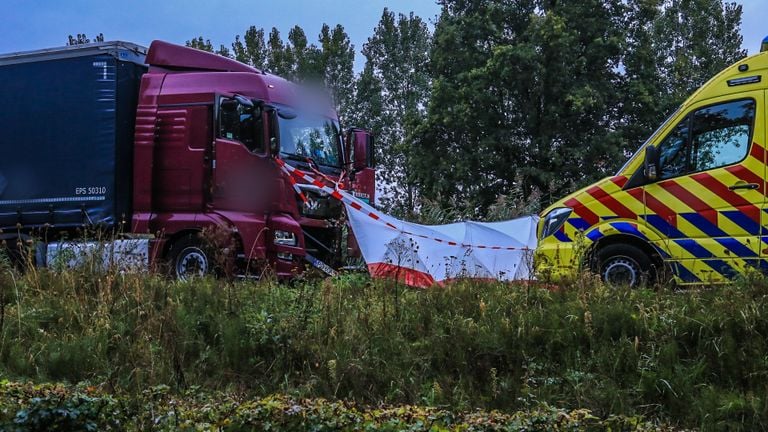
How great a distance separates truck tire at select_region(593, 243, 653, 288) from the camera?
7.68 m

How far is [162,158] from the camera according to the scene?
32.0ft

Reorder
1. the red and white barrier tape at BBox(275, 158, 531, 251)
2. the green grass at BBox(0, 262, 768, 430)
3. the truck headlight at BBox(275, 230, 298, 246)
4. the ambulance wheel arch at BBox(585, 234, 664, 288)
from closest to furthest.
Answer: the green grass at BBox(0, 262, 768, 430)
the ambulance wheel arch at BBox(585, 234, 664, 288)
the truck headlight at BBox(275, 230, 298, 246)
the red and white barrier tape at BBox(275, 158, 531, 251)

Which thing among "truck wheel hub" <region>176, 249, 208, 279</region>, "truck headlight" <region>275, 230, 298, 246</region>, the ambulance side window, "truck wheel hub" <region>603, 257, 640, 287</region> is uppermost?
the ambulance side window

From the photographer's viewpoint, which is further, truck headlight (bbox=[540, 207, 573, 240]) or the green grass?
truck headlight (bbox=[540, 207, 573, 240])

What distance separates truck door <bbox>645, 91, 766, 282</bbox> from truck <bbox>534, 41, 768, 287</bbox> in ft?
0.03

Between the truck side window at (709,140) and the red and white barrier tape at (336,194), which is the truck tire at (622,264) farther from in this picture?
the red and white barrier tape at (336,194)

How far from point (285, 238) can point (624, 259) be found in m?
4.46

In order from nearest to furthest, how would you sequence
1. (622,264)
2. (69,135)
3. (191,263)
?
(622,264)
(191,263)
(69,135)

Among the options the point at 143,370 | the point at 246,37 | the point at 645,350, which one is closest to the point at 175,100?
the point at 143,370

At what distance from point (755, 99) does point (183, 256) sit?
A: 7.63 metres

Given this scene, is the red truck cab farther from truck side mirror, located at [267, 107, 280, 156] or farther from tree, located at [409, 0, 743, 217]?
tree, located at [409, 0, 743, 217]

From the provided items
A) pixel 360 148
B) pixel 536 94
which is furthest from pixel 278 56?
pixel 360 148

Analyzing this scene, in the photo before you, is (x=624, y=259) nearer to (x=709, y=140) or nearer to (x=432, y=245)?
(x=709, y=140)

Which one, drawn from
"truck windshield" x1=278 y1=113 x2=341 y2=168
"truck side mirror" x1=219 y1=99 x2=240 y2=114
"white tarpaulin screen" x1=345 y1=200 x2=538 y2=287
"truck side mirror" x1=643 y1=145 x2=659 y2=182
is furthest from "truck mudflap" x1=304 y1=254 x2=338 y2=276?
"truck side mirror" x1=643 y1=145 x2=659 y2=182
